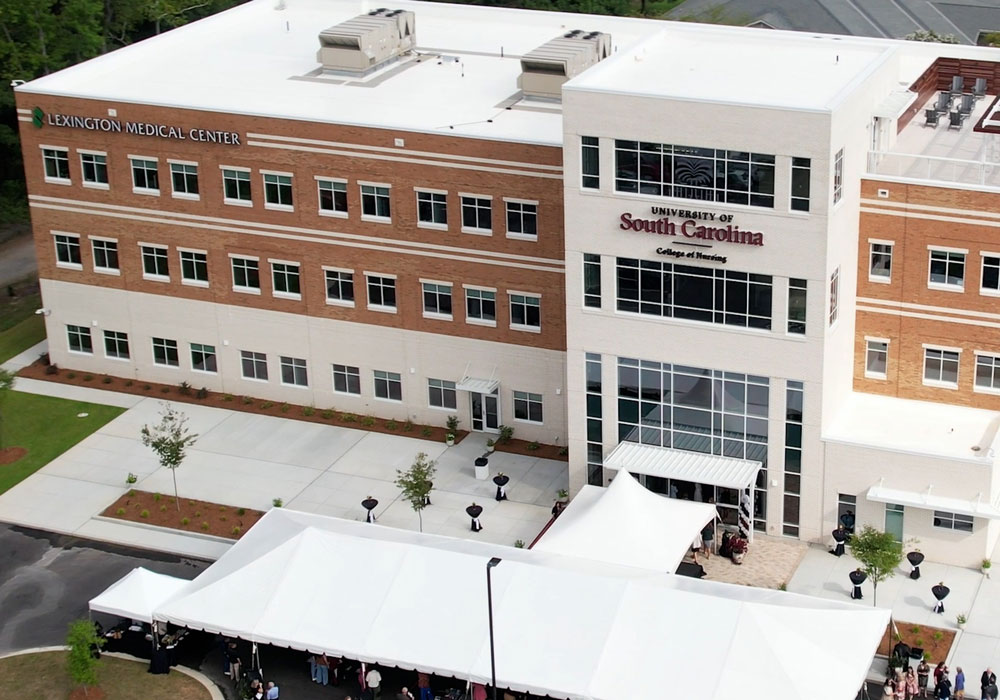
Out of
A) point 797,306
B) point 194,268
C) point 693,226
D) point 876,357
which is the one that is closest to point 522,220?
point 693,226

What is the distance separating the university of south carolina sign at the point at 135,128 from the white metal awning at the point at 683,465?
20746 millimetres

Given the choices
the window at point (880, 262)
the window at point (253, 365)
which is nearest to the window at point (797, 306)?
the window at point (880, 262)

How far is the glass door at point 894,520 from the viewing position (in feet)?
185

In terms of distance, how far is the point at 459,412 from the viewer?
221 feet

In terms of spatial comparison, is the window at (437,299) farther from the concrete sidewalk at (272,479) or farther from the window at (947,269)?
the window at (947,269)

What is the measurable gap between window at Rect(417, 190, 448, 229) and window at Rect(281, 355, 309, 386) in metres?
8.75

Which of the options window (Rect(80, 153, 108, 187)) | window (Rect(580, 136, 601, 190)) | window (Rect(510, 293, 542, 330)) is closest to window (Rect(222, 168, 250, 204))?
window (Rect(80, 153, 108, 187))

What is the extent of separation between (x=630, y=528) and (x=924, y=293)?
1343 centimetres

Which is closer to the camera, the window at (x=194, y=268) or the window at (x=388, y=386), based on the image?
the window at (x=388, y=386)

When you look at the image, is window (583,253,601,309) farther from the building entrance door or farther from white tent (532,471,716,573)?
the building entrance door

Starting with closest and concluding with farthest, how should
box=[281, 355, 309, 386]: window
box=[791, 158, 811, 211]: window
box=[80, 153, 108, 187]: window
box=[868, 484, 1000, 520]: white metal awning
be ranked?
box=[791, 158, 811, 211]: window
box=[868, 484, 1000, 520]: white metal awning
box=[281, 355, 309, 386]: window
box=[80, 153, 108, 187]: window

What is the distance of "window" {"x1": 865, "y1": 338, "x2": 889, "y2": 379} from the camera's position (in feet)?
195

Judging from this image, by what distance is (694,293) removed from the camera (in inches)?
2239

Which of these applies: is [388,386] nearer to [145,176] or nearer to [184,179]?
[184,179]
